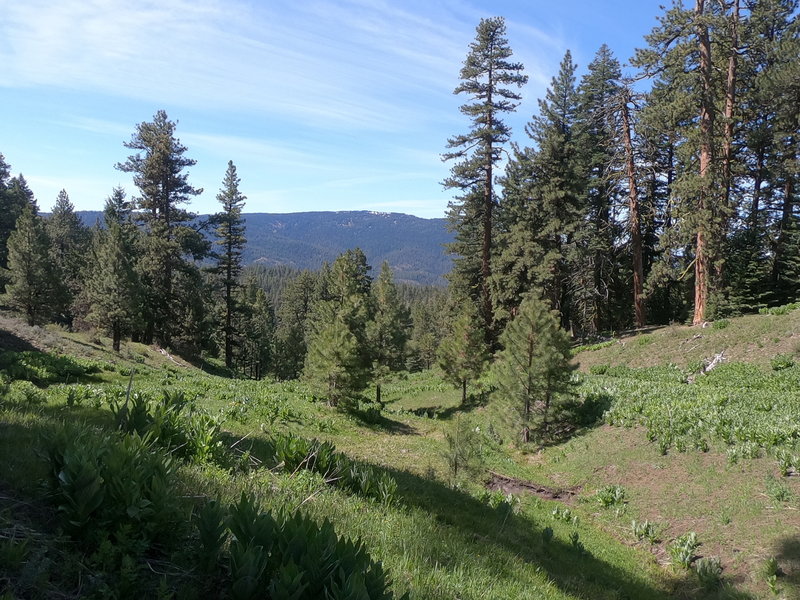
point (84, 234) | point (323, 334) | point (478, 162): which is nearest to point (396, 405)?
point (323, 334)

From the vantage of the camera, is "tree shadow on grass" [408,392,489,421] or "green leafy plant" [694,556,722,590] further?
"tree shadow on grass" [408,392,489,421]

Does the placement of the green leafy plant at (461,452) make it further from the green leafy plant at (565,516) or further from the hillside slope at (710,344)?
the hillside slope at (710,344)

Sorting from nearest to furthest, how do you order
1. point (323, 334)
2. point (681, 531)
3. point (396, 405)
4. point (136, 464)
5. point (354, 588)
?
1. point (354, 588)
2. point (136, 464)
3. point (681, 531)
4. point (323, 334)
5. point (396, 405)

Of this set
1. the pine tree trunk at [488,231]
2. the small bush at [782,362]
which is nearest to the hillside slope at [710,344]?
the small bush at [782,362]

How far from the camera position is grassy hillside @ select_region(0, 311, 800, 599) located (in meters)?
3.02

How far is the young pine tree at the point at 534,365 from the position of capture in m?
15.8

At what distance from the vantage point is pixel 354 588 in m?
2.42

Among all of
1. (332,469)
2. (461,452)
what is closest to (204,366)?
(461,452)

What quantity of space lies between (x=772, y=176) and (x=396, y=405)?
2752 centimetres

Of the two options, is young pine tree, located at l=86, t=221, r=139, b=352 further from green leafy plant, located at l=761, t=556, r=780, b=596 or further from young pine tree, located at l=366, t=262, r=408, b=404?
green leafy plant, located at l=761, t=556, r=780, b=596

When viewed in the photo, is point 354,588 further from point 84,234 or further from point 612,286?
point 84,234

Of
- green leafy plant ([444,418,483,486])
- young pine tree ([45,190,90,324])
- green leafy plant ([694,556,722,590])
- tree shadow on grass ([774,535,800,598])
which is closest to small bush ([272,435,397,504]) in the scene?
green leafy plant ([444,418,483,486])

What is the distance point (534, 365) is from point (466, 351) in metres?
8.09

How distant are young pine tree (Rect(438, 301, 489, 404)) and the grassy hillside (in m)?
1.96
